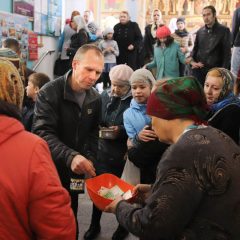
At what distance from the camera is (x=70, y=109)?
2.51 m

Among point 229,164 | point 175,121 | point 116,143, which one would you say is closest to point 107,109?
point 116,143

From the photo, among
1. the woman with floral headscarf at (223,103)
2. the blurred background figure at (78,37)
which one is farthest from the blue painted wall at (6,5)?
the woman with floral headscarf at (223,103)

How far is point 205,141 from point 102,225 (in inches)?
94.9

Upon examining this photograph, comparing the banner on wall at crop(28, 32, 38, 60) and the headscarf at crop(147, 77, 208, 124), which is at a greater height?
the banner on wall at crop(28, 32, 38, 60)

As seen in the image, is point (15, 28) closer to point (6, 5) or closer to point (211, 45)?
point (6, 5)

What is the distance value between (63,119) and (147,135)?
68 centimetres

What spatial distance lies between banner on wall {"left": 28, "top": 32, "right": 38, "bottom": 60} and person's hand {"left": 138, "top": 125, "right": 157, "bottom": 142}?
4758 millimetres

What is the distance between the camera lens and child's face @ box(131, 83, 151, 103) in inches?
121

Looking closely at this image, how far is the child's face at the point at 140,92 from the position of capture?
3.07 m

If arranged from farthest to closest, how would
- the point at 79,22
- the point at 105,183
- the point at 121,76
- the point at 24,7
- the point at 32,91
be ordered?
the point at 79,22
the point at 24,7
the point at 32,91
the point at 121,76
the point at 105,183

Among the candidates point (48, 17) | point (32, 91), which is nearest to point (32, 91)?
point (32, 91)

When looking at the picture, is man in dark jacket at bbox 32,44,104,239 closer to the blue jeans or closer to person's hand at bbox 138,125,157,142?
person's hand at bbox 138,125,157,142

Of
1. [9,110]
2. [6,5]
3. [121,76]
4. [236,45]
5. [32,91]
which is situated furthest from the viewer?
[236,45]

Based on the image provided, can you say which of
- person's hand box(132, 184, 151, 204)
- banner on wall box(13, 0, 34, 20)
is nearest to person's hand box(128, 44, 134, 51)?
banner on wall box(13, 0, 34, 20)
